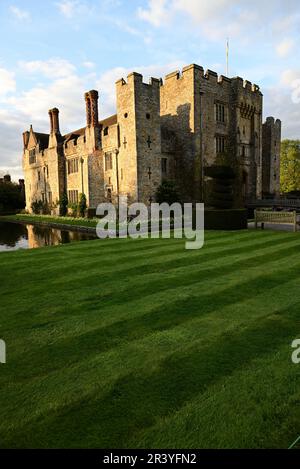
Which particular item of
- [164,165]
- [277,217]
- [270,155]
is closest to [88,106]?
[164,165]

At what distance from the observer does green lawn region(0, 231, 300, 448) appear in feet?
9.05

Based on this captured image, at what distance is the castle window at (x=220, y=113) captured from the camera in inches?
1334

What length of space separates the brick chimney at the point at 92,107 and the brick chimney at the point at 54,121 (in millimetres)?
8661

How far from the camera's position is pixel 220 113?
113 ft

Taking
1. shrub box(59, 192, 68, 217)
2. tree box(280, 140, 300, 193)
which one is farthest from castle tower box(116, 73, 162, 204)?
tree box(280, 140, 300, 193)

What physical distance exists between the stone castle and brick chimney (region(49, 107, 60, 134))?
0.42 feet

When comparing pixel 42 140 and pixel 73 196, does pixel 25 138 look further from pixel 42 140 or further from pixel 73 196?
→ pixel 73 196

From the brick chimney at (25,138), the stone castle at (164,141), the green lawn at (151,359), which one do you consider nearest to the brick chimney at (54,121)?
the stone castle at (164,141)

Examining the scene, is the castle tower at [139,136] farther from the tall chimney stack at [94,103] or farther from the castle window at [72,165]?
the castle window at [72,165]

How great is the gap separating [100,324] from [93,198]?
97.7 feet

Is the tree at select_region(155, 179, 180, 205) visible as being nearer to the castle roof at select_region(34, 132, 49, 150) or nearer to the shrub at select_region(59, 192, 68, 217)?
the shrub at select_region(59, 192, 68, 217)

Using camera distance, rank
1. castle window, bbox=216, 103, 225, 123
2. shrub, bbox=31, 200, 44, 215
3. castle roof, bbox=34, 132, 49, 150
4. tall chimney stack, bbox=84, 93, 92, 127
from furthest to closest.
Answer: castle roof, bbox=34, 132, 49, 150 < shrub, bbox=31, 200, 44, 215 < castle window, bbox=216, 103, 225, 123 < tall chimney stack, bbox=84, 93, 92, 127

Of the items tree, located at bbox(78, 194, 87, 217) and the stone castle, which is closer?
the stone castle

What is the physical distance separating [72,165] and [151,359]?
124ft
